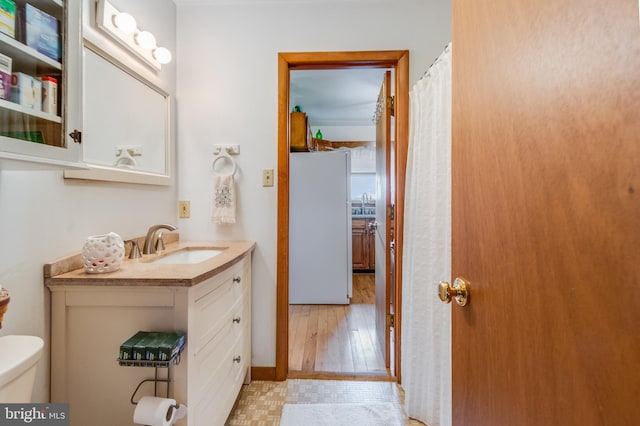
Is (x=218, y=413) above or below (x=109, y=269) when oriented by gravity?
below

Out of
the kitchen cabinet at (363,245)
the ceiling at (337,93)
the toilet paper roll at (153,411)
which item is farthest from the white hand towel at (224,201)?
the kitchen cabinet at (363,245)

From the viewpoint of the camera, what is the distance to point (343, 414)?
1546 millimetres

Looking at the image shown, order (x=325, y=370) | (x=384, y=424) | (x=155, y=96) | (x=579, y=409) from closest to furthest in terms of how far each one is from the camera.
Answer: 1. (x=579, y=409)
2. (x=384, y=424)
3. (x=155, y=96)
4. (x=325, y=370)

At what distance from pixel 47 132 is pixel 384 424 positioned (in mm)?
1848

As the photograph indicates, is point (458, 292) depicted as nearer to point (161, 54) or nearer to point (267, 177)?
point (267, 177)

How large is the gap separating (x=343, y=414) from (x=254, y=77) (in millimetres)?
2050

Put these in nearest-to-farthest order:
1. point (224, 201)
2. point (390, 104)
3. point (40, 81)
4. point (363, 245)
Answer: point (40, 81) < point (224, 201) < point (390, 104) < point (363, 245)

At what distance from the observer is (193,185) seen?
6.21 feet

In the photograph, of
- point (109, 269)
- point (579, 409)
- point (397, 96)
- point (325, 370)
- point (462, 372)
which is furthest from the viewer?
point (325, 370)

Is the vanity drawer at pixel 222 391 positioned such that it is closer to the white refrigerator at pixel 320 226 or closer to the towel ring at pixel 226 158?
the towel ring at pixel 226 158

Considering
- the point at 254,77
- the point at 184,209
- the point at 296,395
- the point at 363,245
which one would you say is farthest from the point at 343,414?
the point at 363,245

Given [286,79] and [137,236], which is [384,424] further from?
[286,79]

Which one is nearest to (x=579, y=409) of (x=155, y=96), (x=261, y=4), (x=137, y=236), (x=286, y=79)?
(x=137, y=236)

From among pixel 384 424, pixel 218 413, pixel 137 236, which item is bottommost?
pixel 384 424
